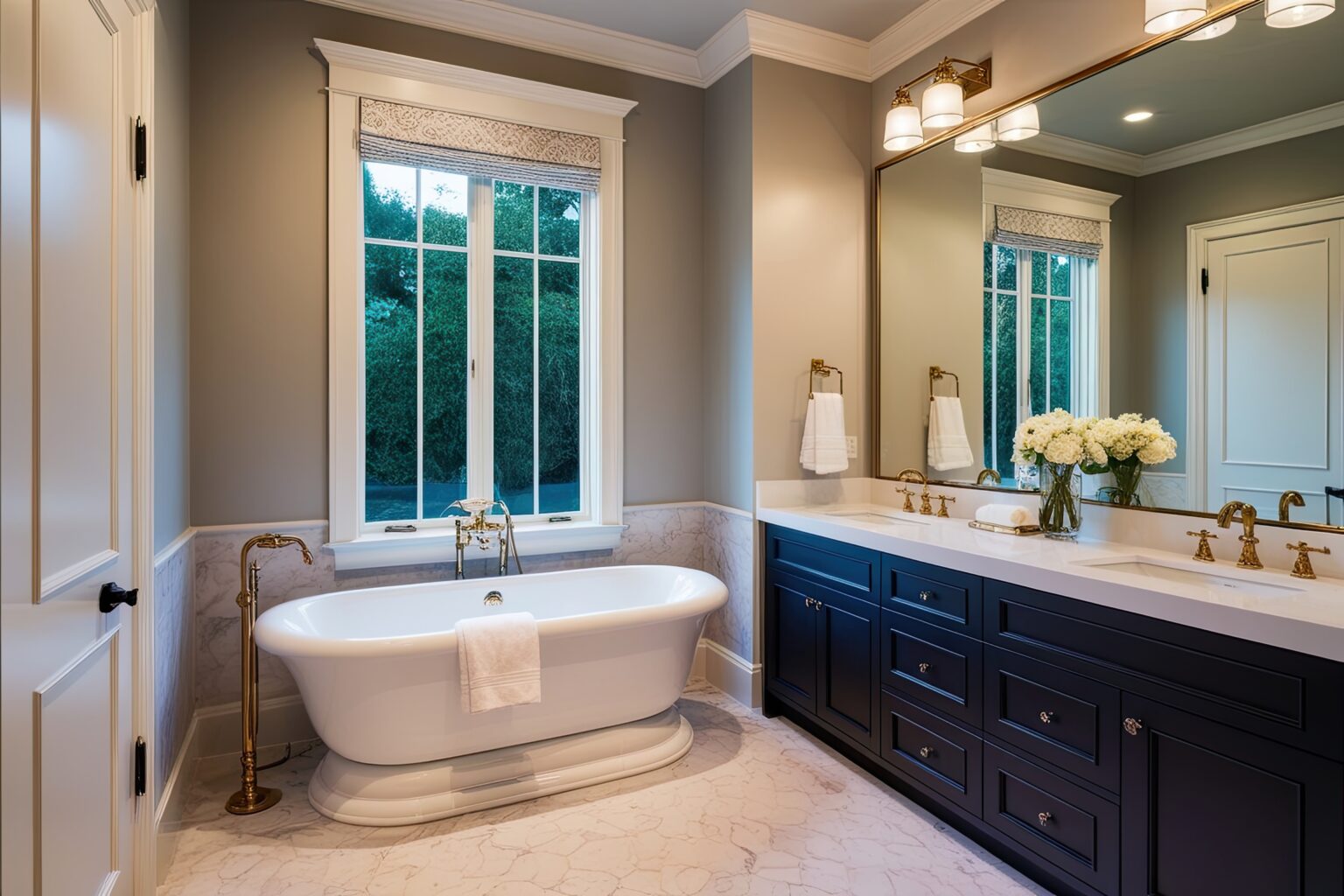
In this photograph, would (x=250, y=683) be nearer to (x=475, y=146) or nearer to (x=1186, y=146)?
(x=475, y=146)

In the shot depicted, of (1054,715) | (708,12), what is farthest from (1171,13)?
(1054,715)

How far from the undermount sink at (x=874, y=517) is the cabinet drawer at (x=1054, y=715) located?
0.80m

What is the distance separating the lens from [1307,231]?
1856mm

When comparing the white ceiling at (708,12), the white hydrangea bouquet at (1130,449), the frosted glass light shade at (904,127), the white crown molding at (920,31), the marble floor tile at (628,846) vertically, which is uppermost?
the white ceiling at (708,12)

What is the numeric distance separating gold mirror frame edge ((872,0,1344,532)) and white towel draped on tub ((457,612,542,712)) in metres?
1.75

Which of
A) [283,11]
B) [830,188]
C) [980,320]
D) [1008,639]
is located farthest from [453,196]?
[1008,639]

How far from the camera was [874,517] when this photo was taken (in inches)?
116

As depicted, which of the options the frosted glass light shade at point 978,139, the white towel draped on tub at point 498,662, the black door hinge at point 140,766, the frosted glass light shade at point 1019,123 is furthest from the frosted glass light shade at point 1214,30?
the black door hinge at point 140,766

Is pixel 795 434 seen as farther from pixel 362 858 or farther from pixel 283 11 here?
pixel 283 11

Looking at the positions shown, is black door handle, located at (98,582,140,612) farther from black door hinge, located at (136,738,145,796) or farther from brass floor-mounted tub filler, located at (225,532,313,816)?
brass floor-mounted tub filler, located at (225,532,313,816)

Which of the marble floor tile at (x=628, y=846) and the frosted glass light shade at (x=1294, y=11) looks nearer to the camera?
the frosted glass light shade at (x=1294, y=11)

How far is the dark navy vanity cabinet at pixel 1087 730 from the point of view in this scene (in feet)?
4.66

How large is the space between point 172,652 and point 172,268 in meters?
1.17

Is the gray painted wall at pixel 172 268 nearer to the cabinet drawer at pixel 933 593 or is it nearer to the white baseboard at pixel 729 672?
the white baseboard at pixel 729 672
